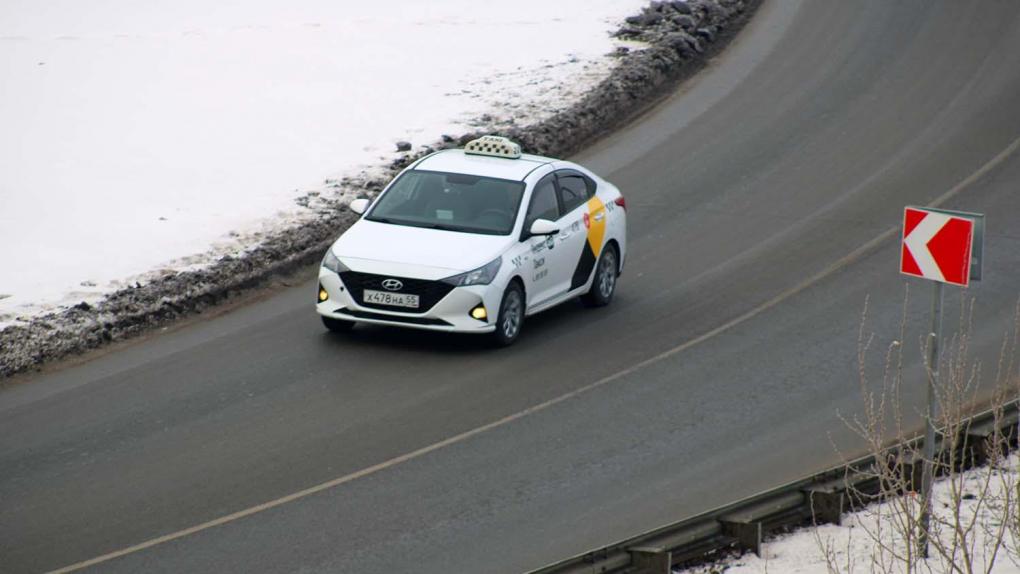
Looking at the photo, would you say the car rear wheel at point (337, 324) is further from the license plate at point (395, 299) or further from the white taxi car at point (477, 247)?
the license plate at point (395, 299)

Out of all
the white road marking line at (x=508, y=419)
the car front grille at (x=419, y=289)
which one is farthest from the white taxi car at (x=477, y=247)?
the white road marking line at (x=508, y=419)

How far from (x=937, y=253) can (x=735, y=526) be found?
2271 millimetres

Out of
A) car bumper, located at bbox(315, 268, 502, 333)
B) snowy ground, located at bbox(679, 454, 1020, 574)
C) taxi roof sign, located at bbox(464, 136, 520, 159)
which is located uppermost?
taxi roof sign, located at bbox(464, 136, 520, 159)

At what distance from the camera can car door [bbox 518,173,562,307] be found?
16.0m

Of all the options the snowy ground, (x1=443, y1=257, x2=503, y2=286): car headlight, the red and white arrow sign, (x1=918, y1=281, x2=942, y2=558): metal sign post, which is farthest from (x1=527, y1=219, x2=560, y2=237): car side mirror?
(x1=918, y1=281, x2=942, y2=558): metal sign post

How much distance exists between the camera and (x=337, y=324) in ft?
52.5

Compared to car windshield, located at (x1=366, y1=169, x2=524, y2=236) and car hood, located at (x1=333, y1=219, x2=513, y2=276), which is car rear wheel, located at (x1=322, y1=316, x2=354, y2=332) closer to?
car hood, located at (x1=333, y1=219, x2=513, y2=276)

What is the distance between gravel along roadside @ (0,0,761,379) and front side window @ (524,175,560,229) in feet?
12.7

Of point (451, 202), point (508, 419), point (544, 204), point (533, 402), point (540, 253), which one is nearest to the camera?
point (508, 419)

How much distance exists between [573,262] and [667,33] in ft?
44.5

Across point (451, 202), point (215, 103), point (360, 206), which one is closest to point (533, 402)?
point (451, 202)

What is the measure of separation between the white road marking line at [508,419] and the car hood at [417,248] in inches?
73.5

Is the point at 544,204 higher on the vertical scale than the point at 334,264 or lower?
higher

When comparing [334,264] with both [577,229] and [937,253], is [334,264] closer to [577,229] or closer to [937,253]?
[577,229]
